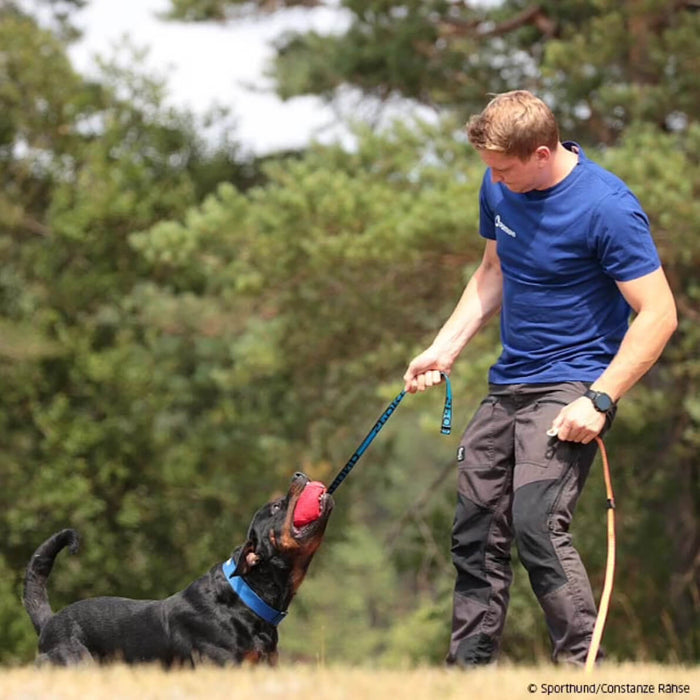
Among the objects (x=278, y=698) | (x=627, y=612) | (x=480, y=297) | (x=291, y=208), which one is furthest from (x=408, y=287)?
(x=278, y=698)

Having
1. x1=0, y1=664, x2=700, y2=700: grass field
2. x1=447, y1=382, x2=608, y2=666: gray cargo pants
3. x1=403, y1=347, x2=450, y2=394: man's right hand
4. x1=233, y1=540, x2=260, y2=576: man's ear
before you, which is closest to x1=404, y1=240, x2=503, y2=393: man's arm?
x1=403, y1=347, x2=450, y2=394: man's right hand

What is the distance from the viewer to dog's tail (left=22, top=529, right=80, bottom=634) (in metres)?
5.28

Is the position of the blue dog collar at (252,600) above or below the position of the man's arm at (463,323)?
below

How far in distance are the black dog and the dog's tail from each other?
0.22 m

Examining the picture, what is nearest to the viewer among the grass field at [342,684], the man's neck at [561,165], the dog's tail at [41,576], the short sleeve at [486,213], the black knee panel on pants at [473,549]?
the grass field at [342,684]

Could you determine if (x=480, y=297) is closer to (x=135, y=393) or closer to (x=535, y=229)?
(x=535, y=229)

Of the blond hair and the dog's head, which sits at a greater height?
the blond hair

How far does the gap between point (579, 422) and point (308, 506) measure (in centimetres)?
126

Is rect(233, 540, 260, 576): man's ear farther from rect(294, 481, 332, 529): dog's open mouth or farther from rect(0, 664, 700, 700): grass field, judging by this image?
rect(0, 664, 700, 700): grass field

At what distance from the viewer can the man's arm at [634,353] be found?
417cm

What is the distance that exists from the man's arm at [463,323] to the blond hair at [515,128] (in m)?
0.69

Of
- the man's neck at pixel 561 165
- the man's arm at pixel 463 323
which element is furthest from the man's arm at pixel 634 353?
the man's arm at pixel 463 323

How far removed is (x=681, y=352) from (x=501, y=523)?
8.34 m

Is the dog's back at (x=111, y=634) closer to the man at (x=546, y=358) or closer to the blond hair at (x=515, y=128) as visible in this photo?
→ the man at (x=546, y=358)
